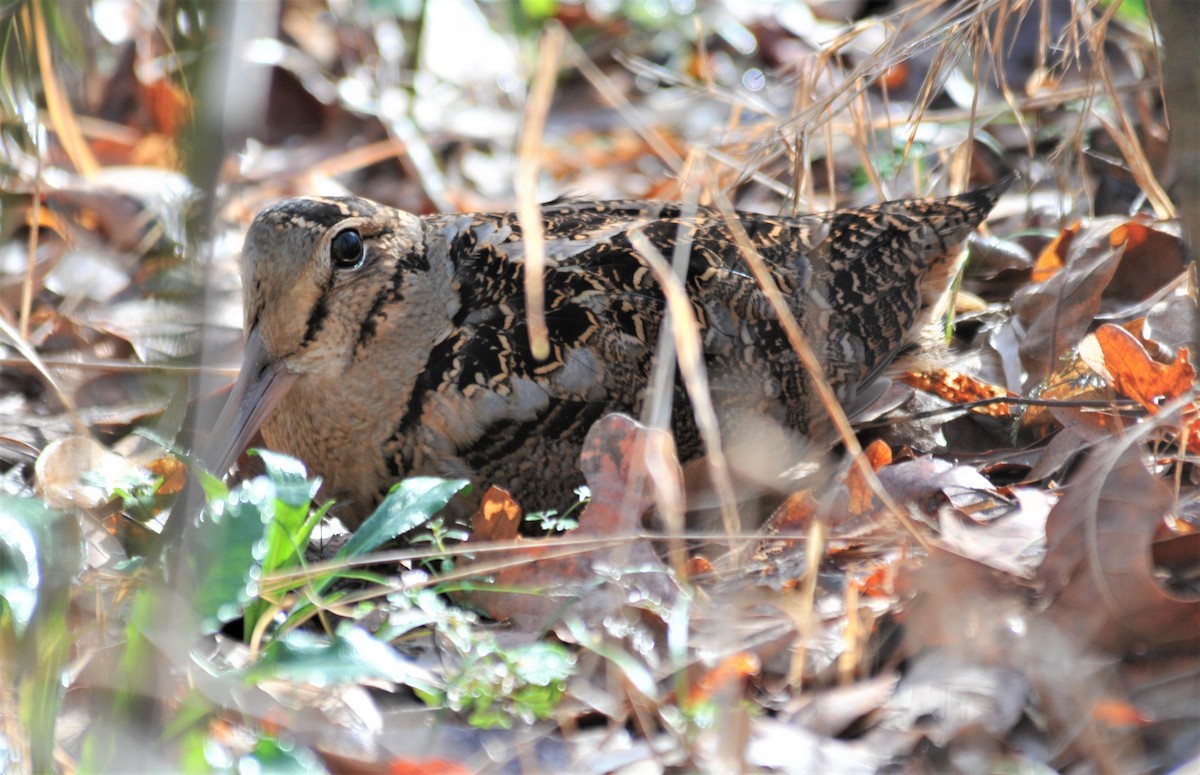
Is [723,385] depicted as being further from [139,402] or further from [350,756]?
[139,402]

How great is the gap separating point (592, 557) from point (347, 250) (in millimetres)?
856

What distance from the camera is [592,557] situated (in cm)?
222

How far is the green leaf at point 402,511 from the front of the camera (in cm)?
219

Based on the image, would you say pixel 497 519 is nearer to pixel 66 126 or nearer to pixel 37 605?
pixel 37 605

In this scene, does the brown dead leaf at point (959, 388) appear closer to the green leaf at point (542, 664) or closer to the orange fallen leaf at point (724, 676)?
the orange fallen leaf at point (724, 676)

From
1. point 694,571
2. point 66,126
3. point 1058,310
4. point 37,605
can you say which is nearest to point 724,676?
point 694,571

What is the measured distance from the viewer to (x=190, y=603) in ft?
5.67

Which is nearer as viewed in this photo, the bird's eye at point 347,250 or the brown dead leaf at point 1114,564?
the brown dead leaf at point 1114,564

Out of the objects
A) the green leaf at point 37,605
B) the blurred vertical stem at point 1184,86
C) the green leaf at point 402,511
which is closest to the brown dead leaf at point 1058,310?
the blurred vertical stem at point 1184,86

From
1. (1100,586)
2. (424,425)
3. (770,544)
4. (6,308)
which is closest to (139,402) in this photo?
(6,308)

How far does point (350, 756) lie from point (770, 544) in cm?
86

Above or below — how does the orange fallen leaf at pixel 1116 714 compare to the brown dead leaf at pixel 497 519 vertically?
above

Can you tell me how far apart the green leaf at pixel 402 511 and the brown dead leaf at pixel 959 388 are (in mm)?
1163

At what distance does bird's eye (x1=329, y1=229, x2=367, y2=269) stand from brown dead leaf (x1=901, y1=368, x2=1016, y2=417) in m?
1.23
